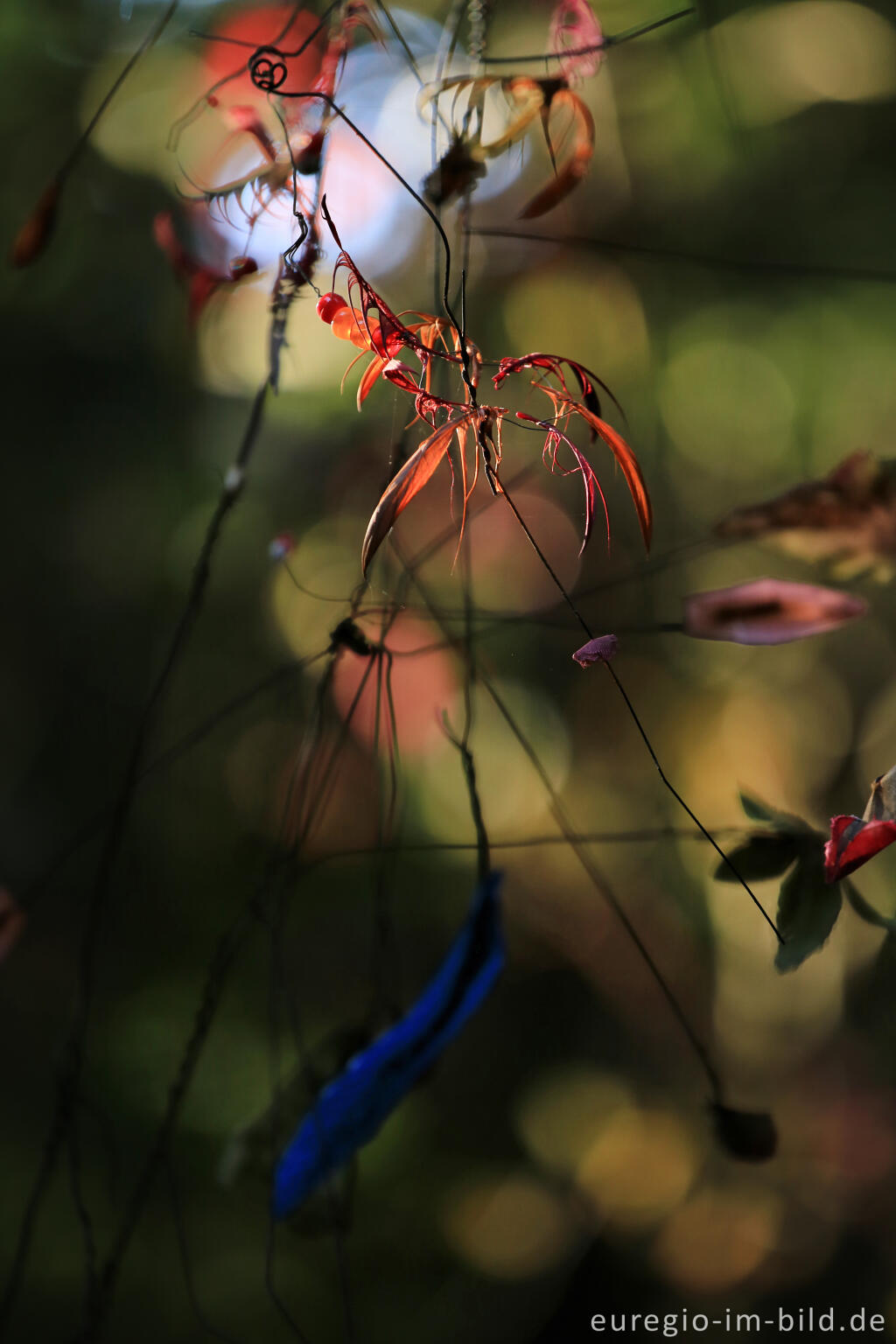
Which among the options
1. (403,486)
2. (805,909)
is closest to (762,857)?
(805,909)

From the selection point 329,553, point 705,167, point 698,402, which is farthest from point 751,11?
point 329,553

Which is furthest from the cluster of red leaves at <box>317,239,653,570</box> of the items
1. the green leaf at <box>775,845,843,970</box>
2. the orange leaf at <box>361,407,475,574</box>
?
the green leaf at <box>775,845,843,970</box>

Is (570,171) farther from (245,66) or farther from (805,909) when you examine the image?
(805,909)

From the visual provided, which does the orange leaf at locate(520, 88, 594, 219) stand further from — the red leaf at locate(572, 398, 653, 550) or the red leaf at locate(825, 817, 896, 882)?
the red leaf at locate(825, 817, 896, 882)

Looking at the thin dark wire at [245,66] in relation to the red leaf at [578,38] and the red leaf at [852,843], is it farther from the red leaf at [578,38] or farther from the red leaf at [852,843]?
the red leaf at [852,843]

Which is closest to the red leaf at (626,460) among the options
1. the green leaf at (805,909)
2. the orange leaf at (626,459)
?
the orange leaf at (626,459)
